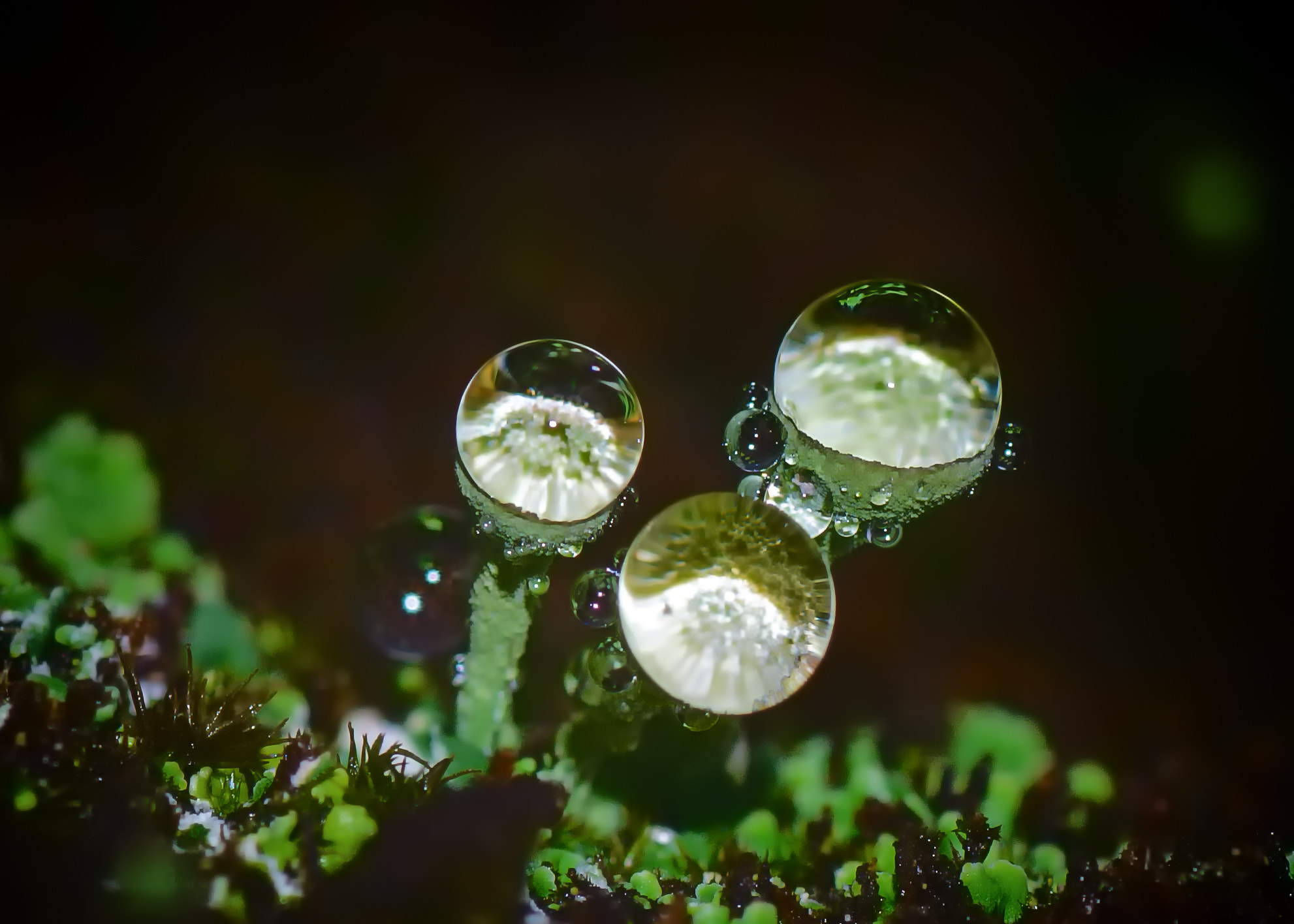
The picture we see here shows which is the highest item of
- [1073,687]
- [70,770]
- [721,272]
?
[721,272]

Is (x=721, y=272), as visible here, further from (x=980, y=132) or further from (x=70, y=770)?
(x=70, y=770)

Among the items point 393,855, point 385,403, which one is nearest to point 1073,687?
point 393,855

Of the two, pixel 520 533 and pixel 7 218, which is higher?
pixel 7 218

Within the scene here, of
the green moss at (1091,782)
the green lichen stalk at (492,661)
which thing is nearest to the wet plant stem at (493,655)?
the green lichen stalk at (492,661)

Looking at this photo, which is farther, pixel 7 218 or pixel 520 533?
pixel 7 218

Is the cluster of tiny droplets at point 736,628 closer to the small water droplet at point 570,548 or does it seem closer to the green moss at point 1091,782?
the small water droplet at point 570,548

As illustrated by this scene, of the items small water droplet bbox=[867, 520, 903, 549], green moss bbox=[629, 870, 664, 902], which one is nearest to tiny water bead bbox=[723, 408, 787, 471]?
small water droplet bbox=[867, 520, 903, 549]

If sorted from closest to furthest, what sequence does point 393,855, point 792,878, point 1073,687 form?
point 393,855 → point 792,878 → point 1073,687

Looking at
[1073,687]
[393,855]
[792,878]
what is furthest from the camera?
[1073,687]
